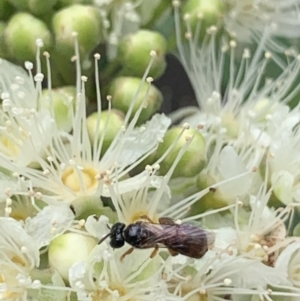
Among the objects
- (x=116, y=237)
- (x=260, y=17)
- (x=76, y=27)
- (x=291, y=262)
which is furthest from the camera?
(x=260, y=17)

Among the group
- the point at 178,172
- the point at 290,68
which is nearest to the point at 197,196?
the point at 178,172

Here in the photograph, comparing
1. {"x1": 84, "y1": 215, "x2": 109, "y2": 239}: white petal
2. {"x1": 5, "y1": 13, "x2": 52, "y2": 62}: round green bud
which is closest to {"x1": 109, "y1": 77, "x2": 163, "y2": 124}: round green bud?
{"x1": 5, "y1": 13, "x2": 52, "y2": 62}: round green bud

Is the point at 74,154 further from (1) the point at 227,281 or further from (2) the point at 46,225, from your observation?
(1) the point at 227,281

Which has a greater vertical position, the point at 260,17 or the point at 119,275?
the point at 260,17

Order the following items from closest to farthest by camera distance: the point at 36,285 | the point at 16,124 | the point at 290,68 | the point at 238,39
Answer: the point at 36,285 < the point at 16,124 < the point at 290,68 < the point at 238,39

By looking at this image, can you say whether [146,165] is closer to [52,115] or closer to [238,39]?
[52,115]

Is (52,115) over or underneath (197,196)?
over

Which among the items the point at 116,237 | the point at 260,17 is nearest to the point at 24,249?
the point at 116,237

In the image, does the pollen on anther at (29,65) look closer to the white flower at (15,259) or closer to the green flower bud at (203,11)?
the white flower at (15,259)
